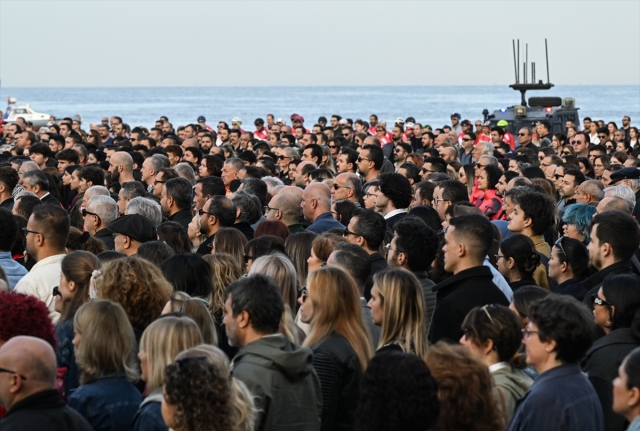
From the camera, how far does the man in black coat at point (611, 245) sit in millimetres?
5797

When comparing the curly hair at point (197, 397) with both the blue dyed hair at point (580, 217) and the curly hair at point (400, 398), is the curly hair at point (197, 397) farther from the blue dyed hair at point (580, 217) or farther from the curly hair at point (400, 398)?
the blue dyed hair at point (580, 217)

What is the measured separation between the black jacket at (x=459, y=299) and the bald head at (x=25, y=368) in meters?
2.41

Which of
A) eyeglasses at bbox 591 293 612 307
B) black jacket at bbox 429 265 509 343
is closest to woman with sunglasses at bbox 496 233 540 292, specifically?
black jacket at bbox 429 265 509 343

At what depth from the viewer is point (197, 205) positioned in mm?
9445

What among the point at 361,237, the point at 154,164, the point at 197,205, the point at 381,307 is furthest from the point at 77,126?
the point at 381,307

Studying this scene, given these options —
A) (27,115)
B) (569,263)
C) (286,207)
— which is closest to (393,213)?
(286,207)

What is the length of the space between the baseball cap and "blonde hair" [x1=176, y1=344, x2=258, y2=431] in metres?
3.59

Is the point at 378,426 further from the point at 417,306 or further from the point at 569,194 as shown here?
the point at 569,194

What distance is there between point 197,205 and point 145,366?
18.8ft

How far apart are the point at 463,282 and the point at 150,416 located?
7.74 feet

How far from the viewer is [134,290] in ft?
15.8

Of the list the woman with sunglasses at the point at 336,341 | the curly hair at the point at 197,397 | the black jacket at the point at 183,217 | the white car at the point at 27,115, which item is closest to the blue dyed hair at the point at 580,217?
the woman with sunglasses at the point at 336,341

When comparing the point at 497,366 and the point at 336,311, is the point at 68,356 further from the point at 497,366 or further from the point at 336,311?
the point at 497,366

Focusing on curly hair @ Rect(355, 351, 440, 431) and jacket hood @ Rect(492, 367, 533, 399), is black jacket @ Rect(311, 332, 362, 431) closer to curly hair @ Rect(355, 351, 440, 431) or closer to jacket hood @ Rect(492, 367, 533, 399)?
jacket hood @ Rect(492, 367, 533, 399)
